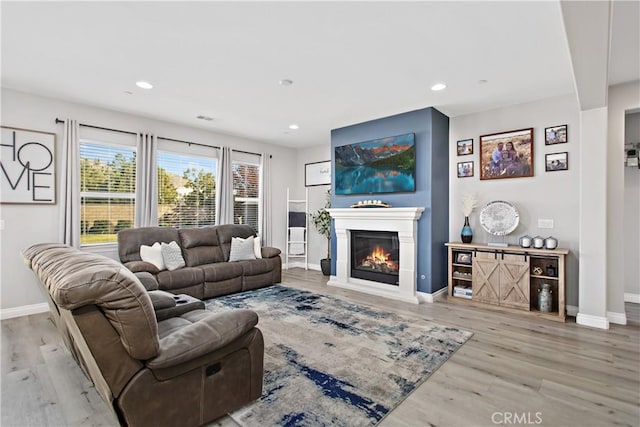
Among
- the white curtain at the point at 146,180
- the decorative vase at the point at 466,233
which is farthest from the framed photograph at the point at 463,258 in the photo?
the white curtain at the point at 146,180

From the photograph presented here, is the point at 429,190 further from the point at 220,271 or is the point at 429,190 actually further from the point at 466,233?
the point at 220,271

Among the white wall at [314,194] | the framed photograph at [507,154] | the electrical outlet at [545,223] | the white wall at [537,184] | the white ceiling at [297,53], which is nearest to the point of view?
the white ceiling at [297,53]

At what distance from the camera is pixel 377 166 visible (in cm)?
496

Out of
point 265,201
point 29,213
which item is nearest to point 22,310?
point 29,213

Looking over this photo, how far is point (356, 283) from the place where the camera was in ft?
16.9

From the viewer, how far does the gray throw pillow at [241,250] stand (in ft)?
16.8

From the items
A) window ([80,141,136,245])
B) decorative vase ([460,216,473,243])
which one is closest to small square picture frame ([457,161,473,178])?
decorative vase ([460,216,473,243])

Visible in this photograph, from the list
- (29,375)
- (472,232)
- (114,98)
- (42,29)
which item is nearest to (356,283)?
(472,232)

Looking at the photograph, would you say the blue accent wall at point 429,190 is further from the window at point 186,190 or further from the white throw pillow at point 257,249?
the window at point 186,190

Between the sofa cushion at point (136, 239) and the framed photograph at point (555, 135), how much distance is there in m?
5.38

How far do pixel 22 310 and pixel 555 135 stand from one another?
698 cm

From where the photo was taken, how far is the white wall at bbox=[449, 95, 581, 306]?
12.6ft

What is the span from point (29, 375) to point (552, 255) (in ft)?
16.7

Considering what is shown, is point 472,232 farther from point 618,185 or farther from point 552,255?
point 618,185
